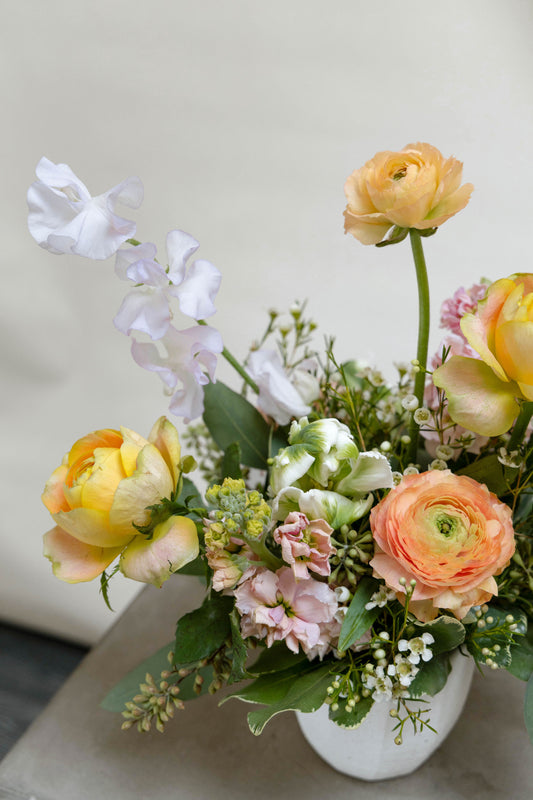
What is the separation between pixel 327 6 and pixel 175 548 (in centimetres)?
73

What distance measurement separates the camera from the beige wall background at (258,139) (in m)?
0.91

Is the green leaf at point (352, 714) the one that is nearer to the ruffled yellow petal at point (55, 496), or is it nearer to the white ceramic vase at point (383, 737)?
the white ceramic vase at point (383, 737)

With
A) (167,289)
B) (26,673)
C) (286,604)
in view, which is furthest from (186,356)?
(26,673)

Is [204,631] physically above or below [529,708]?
above

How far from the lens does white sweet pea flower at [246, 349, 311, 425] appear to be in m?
0.50

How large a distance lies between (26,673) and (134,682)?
0.57 m

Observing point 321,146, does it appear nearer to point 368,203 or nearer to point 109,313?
point 109,313

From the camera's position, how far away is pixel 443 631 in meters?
0.43

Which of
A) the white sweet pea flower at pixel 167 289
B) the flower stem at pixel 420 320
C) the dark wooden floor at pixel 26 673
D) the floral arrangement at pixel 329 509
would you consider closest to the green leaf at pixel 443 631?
the floral arrangement at pixel 329 509

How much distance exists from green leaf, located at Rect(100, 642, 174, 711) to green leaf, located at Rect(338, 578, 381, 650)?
7.6 inches

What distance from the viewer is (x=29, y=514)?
1189 millimetres

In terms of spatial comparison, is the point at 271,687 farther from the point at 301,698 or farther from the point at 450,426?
the point at 450,426

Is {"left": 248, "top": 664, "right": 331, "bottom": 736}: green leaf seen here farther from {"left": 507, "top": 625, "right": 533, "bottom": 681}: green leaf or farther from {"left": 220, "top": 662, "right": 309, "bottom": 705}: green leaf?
{"left": 507, "top": 625, "right": 533, "bottom": 681}: green leaf

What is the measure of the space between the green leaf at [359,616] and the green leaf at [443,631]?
0.09 feet
